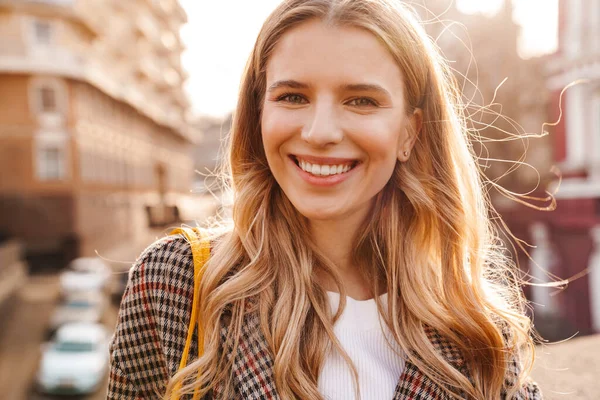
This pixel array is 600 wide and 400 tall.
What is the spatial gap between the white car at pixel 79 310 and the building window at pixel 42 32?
11.3 meters

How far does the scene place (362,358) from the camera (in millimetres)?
1812

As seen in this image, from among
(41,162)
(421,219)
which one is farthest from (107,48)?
(421,219)

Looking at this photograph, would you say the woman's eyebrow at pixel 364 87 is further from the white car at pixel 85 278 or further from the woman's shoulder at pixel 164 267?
the white car at pixel 85 278

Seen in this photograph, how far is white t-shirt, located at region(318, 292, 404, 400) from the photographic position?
1.75 meters

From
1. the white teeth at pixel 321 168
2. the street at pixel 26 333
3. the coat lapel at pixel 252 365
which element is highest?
the white teeth at pixel 321 168

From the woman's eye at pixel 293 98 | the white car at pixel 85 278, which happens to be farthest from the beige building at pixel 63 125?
the woman's eye at pixel 293 98

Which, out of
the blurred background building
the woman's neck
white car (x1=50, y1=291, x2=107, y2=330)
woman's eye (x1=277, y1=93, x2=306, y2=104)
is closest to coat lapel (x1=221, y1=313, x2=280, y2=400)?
the woman's neck

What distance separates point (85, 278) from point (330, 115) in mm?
19678

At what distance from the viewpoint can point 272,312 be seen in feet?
5.86

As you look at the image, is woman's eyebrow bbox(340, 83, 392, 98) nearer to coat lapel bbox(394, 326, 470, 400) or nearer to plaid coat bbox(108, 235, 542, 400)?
plaid coat bbox(108, 235, 542, 400)

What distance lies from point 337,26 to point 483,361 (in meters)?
1.18

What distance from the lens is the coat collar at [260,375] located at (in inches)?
64.5

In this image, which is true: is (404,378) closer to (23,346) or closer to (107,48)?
(23,346)

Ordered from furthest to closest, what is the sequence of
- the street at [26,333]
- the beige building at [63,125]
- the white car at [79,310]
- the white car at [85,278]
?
the beige building at [63,125] → the white car at [85,278] → the white car at [79,310] → the street at [26,333]
